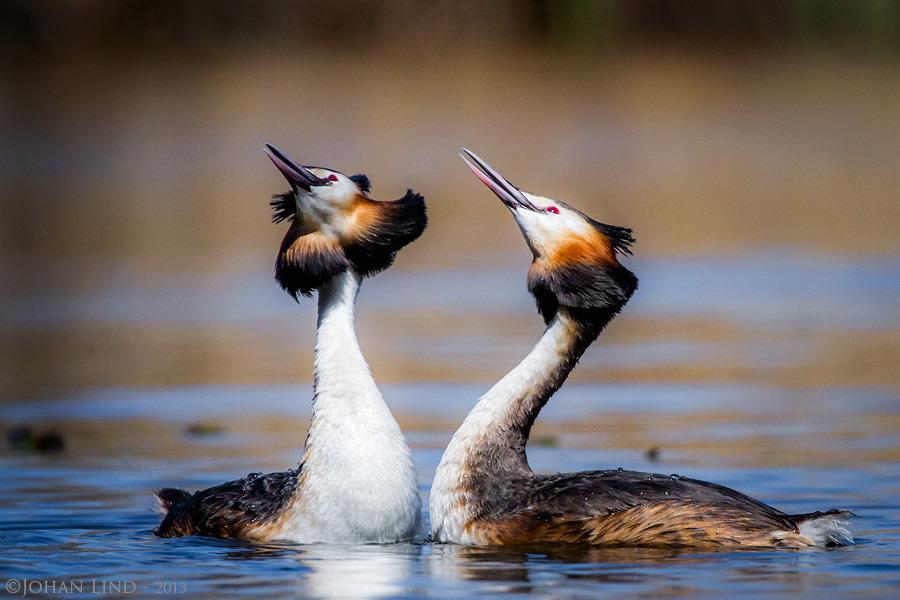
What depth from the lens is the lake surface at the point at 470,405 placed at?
971 centimetres

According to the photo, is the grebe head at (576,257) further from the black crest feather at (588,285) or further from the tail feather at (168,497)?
the tail feather at (168,497)

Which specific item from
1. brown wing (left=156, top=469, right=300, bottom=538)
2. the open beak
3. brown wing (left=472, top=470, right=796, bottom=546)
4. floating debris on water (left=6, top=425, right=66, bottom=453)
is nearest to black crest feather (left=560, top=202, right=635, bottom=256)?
brown wing (left=472, top=470, right=796, bottom=546)

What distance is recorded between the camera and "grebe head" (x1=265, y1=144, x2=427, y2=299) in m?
10.9

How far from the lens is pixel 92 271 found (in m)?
24.9

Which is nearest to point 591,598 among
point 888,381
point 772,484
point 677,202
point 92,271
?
point 772,484

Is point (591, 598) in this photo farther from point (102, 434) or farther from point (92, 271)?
point (92, 271)

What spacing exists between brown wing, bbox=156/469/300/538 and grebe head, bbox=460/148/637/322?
1753 mm

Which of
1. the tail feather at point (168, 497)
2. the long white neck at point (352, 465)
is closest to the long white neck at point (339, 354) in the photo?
the long white neck at point (352, 465)

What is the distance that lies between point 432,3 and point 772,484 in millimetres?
61417

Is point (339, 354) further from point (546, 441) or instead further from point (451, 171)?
point (451, 171)

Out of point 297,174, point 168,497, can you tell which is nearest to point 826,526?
point 297,174

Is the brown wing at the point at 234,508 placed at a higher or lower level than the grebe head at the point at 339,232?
lower

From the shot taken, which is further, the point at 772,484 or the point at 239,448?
the point at 239,448

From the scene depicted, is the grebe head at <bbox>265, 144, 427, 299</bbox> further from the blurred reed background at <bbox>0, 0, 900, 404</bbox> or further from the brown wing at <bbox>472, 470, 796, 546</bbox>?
the blurred reed background at <bbox>0, 0, 900, 404</bbox>
